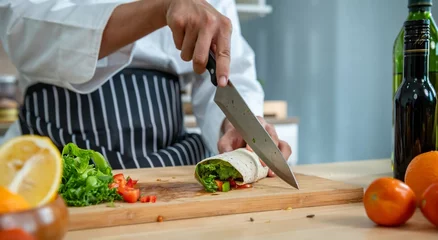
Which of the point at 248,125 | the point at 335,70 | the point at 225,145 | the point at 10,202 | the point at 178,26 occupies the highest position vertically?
the point at 178,26

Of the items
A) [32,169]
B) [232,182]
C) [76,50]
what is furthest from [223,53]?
[32,169]

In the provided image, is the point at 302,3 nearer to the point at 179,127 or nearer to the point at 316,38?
the point at 316,38

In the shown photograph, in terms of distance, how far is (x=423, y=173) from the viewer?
33.9 inches

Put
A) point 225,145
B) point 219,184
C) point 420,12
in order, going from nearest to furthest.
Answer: point 219,184 → point 420,12 → point 225,145

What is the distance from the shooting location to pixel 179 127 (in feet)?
5.52

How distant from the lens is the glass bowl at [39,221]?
0.48 meters

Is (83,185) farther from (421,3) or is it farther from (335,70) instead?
(335,70)

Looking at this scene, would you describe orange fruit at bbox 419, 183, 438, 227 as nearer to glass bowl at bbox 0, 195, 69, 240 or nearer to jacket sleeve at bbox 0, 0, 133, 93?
glass bowl at bbox 0, 195, 69, 240

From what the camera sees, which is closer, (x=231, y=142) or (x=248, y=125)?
(x=248, y=125)

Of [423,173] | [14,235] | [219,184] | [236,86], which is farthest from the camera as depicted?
[236,86]

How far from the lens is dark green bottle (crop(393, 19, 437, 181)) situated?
994mm

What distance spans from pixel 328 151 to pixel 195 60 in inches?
108

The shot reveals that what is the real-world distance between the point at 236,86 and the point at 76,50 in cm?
52

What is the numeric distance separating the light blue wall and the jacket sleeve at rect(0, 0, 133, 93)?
7.00ft
